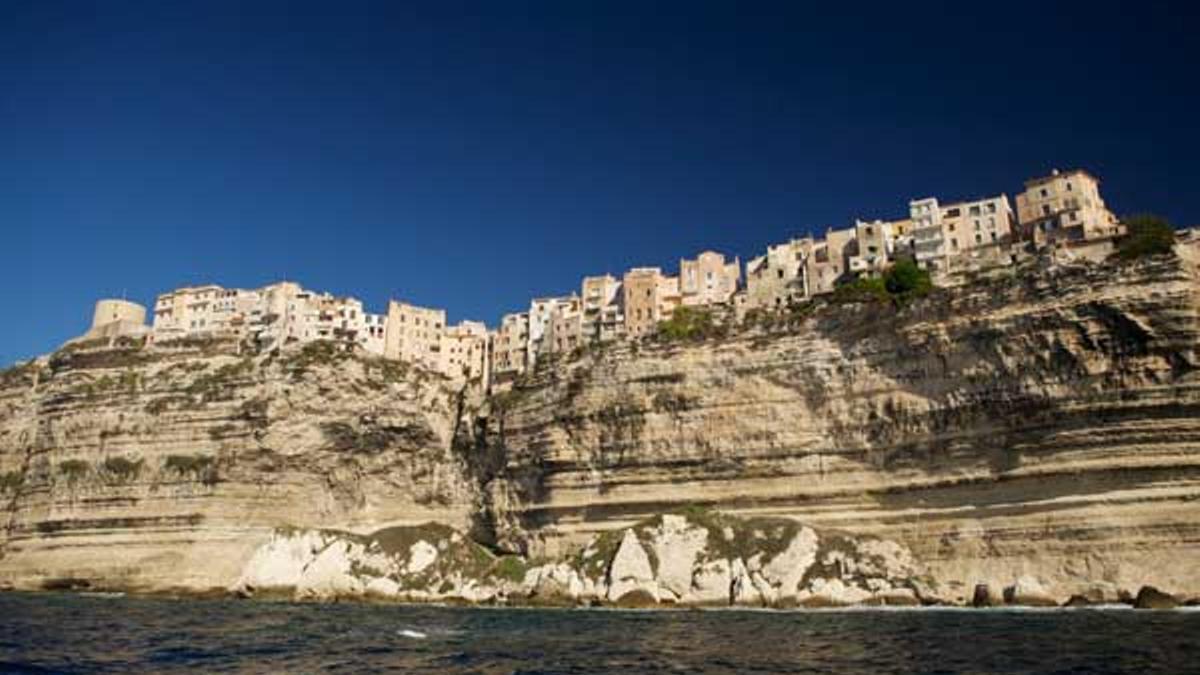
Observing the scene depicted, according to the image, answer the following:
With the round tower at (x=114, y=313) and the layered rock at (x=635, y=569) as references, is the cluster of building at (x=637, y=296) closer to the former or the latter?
the round tower at (x=114, y=313)

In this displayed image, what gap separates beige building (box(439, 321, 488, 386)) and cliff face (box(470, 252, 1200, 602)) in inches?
961

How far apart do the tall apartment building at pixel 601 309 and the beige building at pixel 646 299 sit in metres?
1.19

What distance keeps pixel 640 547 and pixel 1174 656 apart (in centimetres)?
3224

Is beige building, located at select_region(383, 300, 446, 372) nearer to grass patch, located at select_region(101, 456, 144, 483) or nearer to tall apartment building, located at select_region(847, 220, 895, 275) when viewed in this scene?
grass patch, located at select_region(101, 456, 144, 483)

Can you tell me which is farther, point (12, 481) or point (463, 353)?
point (463, 353)

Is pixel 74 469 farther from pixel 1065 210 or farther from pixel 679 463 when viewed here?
pixel 1065 210

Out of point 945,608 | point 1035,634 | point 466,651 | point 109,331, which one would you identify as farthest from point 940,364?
point 109,331

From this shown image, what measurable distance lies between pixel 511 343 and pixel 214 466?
30473 mm

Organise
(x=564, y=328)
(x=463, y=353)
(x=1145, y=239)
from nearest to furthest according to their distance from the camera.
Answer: (x=1145, y=239) → (x=564, y=328) → (x=463, y=353)

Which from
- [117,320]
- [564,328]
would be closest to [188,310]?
[117,320]

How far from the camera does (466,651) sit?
26297mm

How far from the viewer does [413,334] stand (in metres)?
88.4

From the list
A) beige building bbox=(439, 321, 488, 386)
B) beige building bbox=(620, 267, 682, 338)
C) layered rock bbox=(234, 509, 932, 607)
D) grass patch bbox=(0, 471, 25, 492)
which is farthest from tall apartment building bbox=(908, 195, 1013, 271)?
grass patch bbox=(0, 471, 25, 492)

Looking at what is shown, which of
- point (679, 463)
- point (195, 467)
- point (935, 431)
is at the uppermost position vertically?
point (195, 467)
